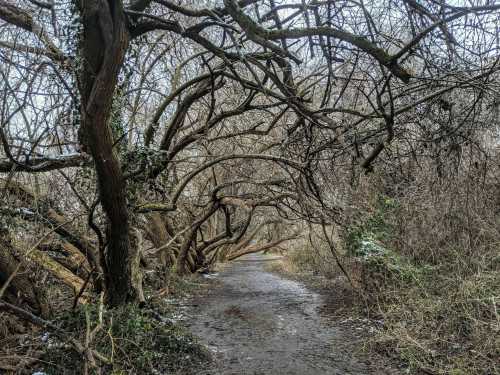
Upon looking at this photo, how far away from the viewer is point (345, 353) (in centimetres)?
515

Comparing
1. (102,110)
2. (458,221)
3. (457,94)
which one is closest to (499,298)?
(458,221)

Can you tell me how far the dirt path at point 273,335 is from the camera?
466 centimetres

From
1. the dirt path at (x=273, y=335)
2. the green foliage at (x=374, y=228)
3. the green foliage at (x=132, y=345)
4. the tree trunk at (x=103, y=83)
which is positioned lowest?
the dirt path at (x=273, y=335)

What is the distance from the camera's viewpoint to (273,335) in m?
6.05

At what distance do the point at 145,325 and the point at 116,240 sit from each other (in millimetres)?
1138

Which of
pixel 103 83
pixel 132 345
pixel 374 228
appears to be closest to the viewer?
pixel 103 83

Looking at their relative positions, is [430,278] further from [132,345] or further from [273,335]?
[132,345]

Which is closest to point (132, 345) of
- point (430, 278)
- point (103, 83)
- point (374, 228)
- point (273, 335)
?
point (273, 335)

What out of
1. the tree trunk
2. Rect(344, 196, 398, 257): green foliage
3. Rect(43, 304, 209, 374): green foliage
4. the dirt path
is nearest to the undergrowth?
Rect(344, 196, 398, 257): green foliage

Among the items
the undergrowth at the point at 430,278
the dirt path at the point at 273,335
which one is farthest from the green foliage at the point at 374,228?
the dirt path at the point at 273,335

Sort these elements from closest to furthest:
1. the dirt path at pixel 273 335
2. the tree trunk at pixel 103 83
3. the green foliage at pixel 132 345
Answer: the tree trunk at pixel 103 83, the green foliage at pixel 132 345, the dirt path at pixel 273 335

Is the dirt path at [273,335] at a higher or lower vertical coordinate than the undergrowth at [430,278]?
lower

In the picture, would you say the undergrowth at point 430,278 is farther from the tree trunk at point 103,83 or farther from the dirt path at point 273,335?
the tree trunk at point 103,83

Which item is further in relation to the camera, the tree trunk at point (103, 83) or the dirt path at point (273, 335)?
the dirt path at point (273, 335)
